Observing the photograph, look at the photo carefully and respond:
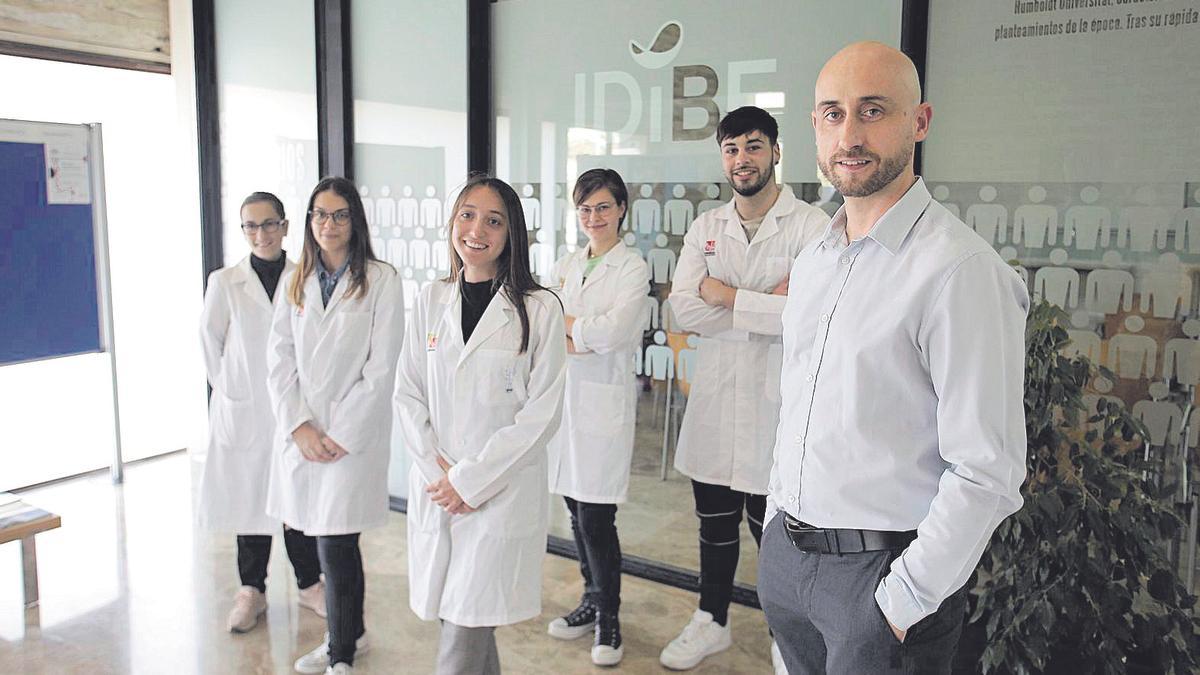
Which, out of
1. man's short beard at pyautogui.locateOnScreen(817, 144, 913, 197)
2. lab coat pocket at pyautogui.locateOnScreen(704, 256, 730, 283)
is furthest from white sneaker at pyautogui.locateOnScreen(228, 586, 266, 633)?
man's short beard at pyautogui.locateOnScreen(817, 144, 913, 197)

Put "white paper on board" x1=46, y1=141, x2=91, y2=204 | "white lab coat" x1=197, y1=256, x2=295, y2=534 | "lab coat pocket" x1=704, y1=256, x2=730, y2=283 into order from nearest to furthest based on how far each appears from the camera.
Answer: "lab coat pocket" x1=704, y1=256, x2=730, y2=283, "white lab coat" x1=197, y1=256, x2=295, y2=534, "white paper on board" x1=46, y1=141, x2=91, y2=204

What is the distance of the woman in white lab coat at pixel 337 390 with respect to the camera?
8.93 ft

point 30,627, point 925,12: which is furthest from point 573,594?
point 925,12

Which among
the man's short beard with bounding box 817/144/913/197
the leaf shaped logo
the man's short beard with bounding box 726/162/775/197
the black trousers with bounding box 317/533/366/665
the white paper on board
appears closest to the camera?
the man's short beard with bounding box 817/144/913/197

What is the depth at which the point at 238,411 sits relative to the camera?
3.12 meters

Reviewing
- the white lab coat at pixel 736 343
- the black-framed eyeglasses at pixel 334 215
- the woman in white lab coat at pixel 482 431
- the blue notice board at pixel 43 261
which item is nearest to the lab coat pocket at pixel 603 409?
the white lab coat at pixel 736 343

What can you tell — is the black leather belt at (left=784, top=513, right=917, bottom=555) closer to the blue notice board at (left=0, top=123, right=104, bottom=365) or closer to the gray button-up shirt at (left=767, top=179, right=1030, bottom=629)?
the gray button-up shirt at (left=767, top=179, right=1030, bottom=629)

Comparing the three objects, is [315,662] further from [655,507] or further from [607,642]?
[655,507]

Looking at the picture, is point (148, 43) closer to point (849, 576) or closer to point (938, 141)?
point (938, 141)

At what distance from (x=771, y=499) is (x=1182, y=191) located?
1672mm

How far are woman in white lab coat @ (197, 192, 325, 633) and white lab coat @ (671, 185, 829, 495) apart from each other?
135 cm

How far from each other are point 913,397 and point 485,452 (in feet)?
3.51

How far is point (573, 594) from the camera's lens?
351 cm

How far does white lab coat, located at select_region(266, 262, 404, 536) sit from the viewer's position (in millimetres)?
2721
